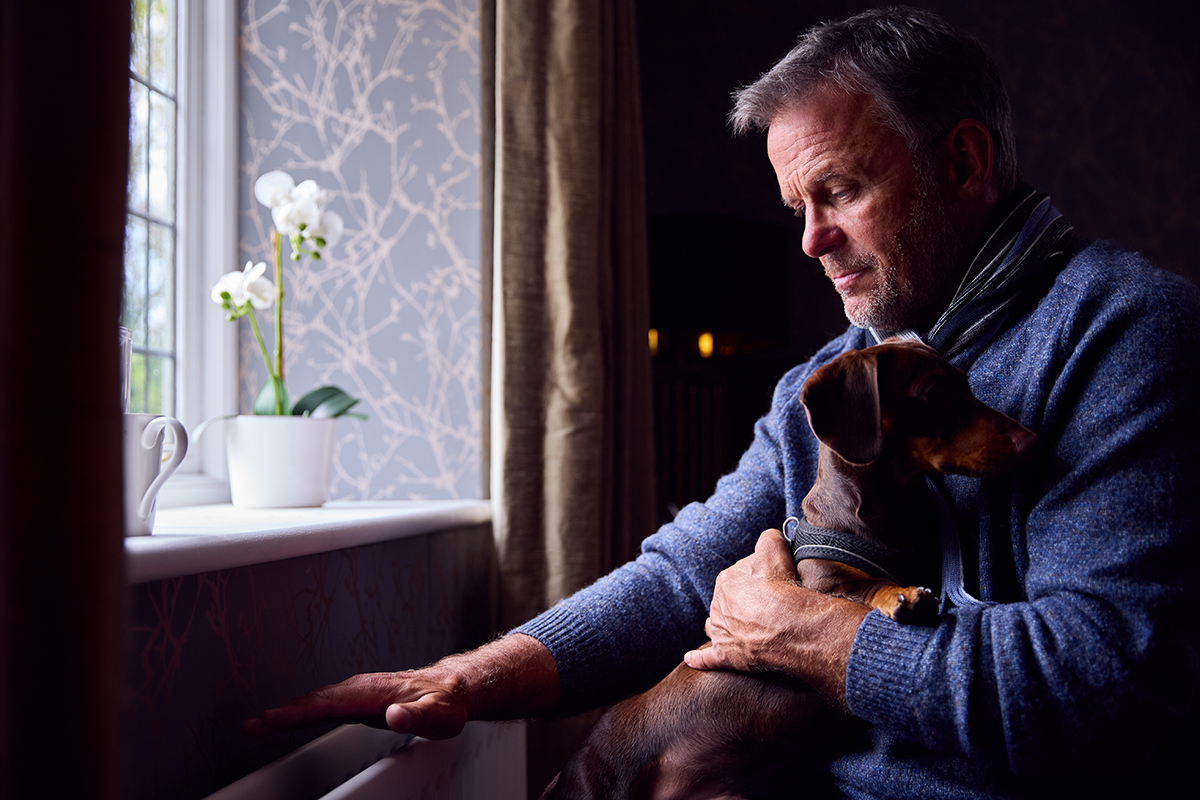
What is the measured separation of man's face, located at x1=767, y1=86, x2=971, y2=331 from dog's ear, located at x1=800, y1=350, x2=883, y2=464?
212 mm

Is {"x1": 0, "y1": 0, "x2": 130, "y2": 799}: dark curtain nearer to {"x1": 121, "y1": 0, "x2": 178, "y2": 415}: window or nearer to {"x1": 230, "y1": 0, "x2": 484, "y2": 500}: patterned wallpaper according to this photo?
{"x1": 121, "y1": 0, "x2": 178, "y2": 415}: window

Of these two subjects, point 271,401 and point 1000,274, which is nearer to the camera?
point 1000,274

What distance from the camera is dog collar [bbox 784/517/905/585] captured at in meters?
1.07

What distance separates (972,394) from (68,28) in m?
1.01

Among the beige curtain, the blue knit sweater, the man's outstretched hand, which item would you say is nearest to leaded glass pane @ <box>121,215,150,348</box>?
the beige curtain

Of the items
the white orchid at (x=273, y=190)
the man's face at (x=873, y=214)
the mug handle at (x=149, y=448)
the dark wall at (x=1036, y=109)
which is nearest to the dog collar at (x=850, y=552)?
the man's face at (x=873, y=214)

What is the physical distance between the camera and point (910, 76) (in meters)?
1.19

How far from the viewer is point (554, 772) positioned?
1.74 metres

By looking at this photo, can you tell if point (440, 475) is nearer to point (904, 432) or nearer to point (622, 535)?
point (622, 535)

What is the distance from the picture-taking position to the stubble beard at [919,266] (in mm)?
1209

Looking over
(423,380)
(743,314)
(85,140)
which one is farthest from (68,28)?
(743,314)

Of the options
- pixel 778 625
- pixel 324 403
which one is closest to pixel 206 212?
pixel 324 403

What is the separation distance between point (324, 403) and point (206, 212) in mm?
585

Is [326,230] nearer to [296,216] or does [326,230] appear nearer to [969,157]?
[296,216]
